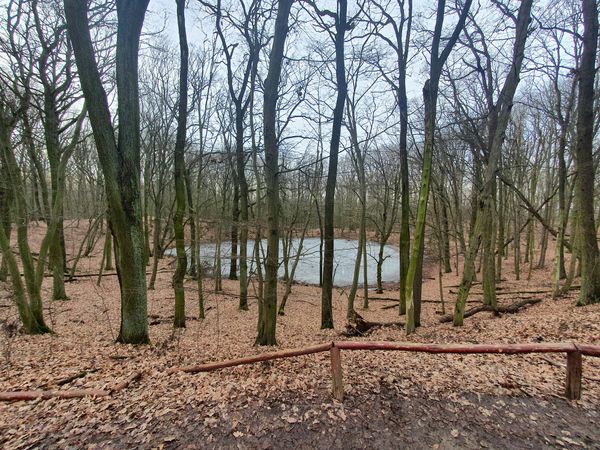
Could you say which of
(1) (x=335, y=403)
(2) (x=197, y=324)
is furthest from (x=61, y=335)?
(1) (x=335, y=403)

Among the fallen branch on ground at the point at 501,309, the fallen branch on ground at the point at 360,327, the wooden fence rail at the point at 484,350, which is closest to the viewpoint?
the wooden fence rail at the point at 484,350

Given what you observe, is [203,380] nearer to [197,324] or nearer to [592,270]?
[197,324]

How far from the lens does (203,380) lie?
4.17 metres

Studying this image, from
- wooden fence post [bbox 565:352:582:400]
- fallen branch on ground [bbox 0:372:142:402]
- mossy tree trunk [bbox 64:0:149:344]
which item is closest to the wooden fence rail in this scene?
wooden fence post [bbox 565:352:582:400]

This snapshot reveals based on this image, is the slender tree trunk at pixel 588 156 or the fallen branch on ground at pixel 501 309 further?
→ the fallen branch on ground at pixel 501 309

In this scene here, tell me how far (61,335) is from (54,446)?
511cm

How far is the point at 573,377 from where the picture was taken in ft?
10.8

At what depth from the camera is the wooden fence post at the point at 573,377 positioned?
10.7 feet

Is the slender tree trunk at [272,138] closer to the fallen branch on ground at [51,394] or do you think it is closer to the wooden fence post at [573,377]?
the fallen branch on ground at [51,394]

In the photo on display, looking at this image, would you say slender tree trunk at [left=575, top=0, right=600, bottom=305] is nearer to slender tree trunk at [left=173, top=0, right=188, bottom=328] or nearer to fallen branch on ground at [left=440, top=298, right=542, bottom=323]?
fallen branch on ground at [left=440, top=298, right=542, bottom=323]

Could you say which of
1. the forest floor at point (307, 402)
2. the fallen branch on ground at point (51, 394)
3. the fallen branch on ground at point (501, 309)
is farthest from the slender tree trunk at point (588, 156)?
the fallen branch on ground at point (51, 394)

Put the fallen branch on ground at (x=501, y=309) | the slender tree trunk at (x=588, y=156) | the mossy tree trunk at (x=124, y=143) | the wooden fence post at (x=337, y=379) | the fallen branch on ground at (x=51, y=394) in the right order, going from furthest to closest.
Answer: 1. the fallen branch on ground at (x=501, y=309)
2. the slender tree trunk at (x=588, y=156)
3. the mossy tree trunk at (x=124, y=143)
4. the fallen branch on ground at (x=51, y=394)
5. the wooden fence post at (x=337, y=379)

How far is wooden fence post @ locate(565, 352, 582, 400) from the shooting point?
3.25 m

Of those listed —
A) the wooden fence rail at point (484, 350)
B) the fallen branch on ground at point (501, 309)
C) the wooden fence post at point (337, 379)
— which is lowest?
the fallen branch on ground at point (501, 309)
